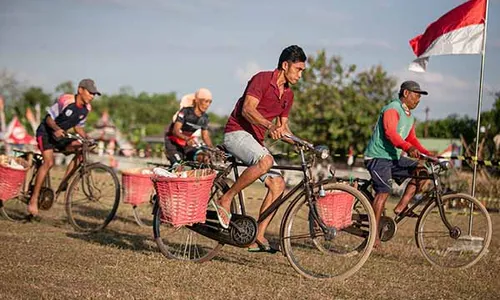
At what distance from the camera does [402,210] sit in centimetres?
767

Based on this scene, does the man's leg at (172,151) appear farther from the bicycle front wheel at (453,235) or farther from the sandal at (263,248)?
the bicycle front wheel at (453,235)

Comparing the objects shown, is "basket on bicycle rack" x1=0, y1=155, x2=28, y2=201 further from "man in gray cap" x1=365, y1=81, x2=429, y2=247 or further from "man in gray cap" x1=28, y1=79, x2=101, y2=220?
"man in gray cap" x1=365, y1=81, x2=429, y2=247

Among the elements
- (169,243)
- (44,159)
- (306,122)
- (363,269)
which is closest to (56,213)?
(44,159)

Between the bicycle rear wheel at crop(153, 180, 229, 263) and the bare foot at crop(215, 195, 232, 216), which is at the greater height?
the bare foot at crop(215, 195, 232, 216)

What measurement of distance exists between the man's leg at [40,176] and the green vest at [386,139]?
460 centimetres

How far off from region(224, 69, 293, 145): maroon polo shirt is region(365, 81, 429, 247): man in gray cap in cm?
163

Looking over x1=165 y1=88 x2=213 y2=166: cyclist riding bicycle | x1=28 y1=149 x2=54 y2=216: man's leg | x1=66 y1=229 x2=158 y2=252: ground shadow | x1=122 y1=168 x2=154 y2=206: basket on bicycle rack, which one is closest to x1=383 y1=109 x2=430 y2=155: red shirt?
x1=165 y1=88 x2=213 y2=166: cyclist riding bicycle

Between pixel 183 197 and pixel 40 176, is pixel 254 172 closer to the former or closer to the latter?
pixel 183 197

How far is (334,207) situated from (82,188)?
4.30 m

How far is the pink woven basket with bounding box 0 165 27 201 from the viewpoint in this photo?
9.00 m

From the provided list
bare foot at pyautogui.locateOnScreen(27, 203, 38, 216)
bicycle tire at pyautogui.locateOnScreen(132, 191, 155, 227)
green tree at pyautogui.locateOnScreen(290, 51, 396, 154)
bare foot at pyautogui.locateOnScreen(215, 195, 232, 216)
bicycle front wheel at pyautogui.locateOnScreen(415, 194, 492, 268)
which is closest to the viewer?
bare foot at pyautogui.locateOnScreen(215, 195, 232, 216)

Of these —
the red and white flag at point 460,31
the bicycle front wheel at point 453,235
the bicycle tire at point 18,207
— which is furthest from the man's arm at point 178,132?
the red and white flag at point 460,31

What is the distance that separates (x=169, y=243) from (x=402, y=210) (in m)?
2.80

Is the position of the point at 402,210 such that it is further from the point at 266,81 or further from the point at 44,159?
the point at 44,159
